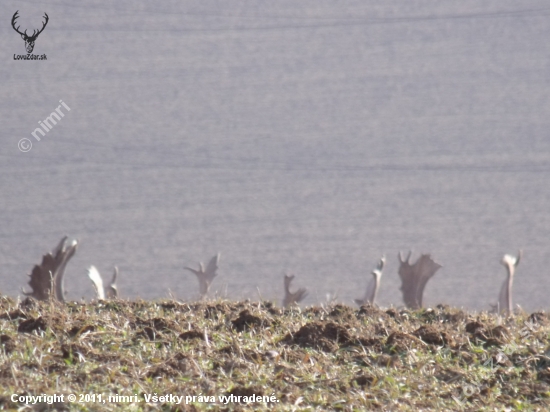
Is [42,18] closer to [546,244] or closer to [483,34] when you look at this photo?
[483,34]

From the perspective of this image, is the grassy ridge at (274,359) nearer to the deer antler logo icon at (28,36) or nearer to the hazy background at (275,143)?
the hazy background at (275,143)

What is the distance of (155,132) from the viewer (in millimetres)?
11891

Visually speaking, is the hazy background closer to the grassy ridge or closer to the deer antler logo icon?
the deer antler logo icon

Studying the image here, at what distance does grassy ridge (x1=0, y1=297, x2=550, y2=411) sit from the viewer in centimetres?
240

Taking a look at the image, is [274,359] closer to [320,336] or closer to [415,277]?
[320,336]

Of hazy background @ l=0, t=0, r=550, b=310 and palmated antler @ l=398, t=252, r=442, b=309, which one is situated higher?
hazy background @ l=0, t=0, r=550, b=310

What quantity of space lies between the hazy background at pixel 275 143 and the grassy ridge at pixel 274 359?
814cm

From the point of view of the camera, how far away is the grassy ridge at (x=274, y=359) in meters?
2.40

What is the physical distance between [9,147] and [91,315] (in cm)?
931

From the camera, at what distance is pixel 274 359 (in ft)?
9.23

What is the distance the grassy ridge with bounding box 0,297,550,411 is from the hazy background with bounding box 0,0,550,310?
320 inches

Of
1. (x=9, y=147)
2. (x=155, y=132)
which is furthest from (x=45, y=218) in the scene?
(x=155, y=132)

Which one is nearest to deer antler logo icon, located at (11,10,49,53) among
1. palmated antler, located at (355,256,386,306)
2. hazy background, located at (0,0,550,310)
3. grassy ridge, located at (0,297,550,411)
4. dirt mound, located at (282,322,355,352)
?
hazy background, located at (0,0,550,310)

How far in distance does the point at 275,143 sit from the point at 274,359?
936cm
